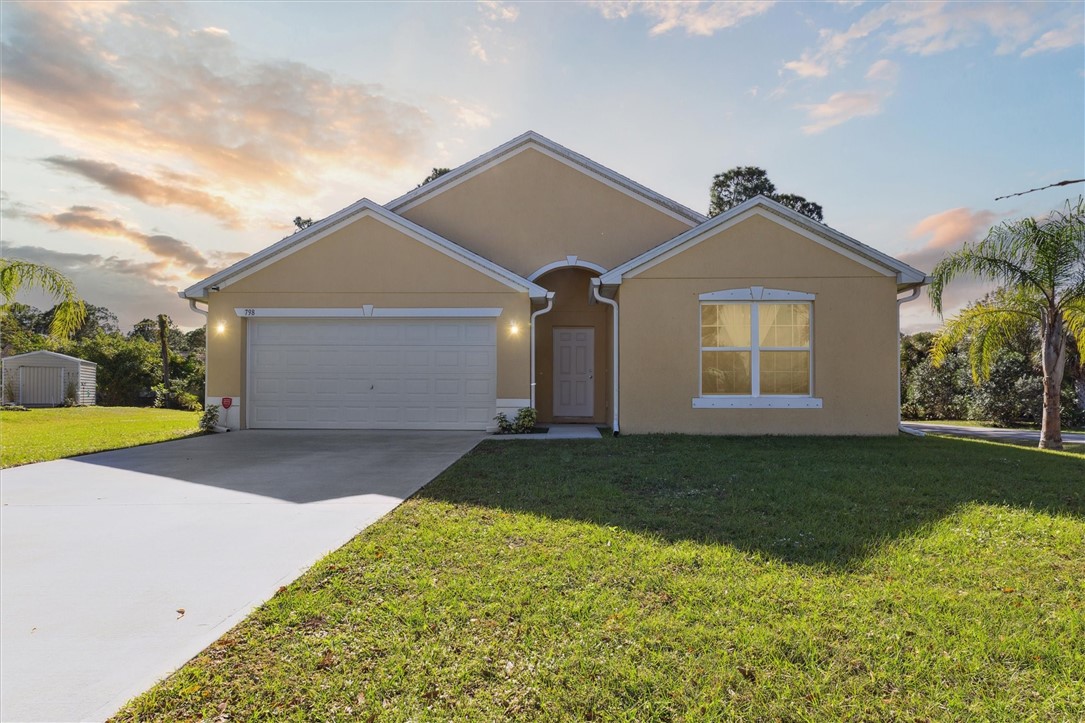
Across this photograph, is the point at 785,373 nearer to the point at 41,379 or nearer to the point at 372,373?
the point at 372,373

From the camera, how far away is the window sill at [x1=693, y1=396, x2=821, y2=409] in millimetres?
11305

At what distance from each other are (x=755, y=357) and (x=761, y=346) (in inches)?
10.1

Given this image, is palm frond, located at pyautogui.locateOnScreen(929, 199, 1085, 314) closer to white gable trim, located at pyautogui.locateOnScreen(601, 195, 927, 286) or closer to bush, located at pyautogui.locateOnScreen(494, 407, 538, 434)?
white gable trim, located at pyautogui.locateOnScreen(601, 195, 927, 286)

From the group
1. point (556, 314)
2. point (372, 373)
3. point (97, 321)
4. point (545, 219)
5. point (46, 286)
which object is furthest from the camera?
point (97, 321)

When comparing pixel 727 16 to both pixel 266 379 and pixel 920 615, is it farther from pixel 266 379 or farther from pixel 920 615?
pixel 266 379

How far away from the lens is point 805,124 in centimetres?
1282

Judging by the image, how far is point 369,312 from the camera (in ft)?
40.9

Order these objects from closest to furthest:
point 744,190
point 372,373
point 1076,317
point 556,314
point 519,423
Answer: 1. point 1076,317
2. point 519,423
3. point 372,373
4. point 556,314
5. point 744,190

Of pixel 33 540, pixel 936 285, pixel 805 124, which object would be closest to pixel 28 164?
pixel 33 540

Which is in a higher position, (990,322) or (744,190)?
(744,190)

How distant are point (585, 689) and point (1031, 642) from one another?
2.40 meters

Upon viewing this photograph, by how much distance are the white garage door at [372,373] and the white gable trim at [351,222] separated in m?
1.14

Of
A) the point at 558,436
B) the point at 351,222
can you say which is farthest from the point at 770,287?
the point at 351,222

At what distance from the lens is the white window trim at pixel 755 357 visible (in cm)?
1131
